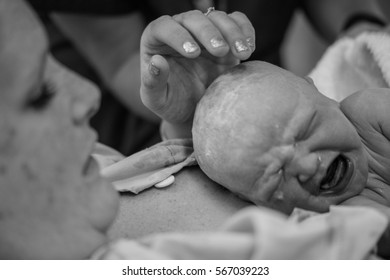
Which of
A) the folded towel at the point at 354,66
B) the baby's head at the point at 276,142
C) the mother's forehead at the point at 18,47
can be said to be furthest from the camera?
the folded towel at the point at 354,66

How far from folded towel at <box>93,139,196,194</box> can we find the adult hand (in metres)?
0.05

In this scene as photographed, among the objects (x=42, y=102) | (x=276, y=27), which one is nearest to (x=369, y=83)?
(x=276, y=27)

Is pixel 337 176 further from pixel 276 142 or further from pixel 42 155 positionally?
pixel 42 155

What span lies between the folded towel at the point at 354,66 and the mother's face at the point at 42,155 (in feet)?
2.08

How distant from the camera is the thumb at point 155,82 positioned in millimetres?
682

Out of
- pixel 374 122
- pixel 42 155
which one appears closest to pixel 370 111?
pixel 374 122

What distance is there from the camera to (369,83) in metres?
1.00

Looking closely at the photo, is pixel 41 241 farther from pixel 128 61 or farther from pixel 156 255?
pixel 128 61

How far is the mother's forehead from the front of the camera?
45 centimetres

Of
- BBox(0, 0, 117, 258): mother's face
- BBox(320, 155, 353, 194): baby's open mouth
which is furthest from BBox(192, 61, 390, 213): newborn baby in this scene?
BBox(0, 0, 117, 258): mother's face

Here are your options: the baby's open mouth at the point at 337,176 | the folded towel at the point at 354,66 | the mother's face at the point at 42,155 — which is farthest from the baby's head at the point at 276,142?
the folded towel at the point at 354,66

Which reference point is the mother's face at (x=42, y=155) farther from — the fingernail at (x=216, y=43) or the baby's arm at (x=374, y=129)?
the baby's arm at (x=374, y=129)

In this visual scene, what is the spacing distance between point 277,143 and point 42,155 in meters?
0.31

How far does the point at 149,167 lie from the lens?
0.77 meters
